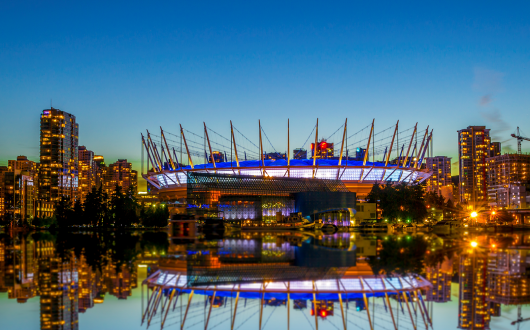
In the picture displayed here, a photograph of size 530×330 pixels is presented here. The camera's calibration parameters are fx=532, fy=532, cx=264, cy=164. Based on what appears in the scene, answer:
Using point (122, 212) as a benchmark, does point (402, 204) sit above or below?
above

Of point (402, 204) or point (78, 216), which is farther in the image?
point (78, 216)

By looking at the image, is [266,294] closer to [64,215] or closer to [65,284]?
[65,284]

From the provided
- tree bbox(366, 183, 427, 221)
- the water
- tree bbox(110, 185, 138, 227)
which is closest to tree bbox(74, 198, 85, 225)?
tree bbox(110, 185, 138, 227)

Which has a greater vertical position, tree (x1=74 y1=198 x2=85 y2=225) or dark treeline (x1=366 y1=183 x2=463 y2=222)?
dark treeline (x1=366 y1=183 x2=463 y2=222)

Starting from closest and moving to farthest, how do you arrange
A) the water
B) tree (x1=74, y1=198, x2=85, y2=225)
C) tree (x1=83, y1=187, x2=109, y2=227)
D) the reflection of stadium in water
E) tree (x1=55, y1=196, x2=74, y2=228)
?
the water, the reflection of stadium in water, tree (x1=83, y1=187, x2=109, y2=227), tree (x1=74, y1=198, x2=85, y2=225), tree (x1=55, y1=196, x2=74, y2=228)

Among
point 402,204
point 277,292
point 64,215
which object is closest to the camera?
point 277,292

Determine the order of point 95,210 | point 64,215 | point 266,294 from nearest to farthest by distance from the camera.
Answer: point 266,294
point 95,210
point 64,215

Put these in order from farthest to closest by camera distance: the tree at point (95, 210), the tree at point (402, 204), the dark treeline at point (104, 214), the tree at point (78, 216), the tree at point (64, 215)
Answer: the tree at point (64, 215) < the tree at point (78, 216) < the dark treeline at point (104, 214) < the tree at point (95, 210) < the tree at point (402, 204)

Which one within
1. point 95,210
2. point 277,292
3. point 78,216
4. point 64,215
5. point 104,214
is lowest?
point 64,215

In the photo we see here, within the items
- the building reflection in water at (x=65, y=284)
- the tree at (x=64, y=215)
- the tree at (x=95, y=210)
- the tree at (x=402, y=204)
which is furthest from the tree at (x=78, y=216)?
the building reflection in water at (x=65, y=284)

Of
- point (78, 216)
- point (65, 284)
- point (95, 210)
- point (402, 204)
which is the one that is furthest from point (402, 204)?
point (65, 284)

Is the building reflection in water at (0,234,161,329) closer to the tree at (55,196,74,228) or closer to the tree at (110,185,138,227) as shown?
the tree at (110,185,138,227)

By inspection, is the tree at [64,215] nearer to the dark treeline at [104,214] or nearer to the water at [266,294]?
the dark treeline at [104,214]
